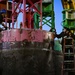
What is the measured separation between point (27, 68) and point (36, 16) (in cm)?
897

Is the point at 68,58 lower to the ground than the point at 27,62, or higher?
higher

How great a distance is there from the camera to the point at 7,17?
2616 centimetres

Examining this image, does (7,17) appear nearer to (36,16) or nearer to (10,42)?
(36,16)

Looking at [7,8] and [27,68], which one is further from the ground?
[7,8]

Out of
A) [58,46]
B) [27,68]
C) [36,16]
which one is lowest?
[27,68]

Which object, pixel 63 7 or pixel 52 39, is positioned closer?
pixel 52 39

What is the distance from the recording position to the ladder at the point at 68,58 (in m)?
15.7

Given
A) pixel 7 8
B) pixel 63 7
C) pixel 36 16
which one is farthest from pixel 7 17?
pixel 63 7

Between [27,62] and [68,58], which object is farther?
[27,62]

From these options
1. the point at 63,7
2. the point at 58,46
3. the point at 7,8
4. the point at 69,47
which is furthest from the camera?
the point at 7,8

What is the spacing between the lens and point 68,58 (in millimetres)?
16516

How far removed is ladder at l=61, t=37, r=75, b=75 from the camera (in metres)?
15.7

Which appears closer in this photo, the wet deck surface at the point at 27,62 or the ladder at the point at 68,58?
the ladder at the point at 68,58

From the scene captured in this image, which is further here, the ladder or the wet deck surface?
the wet deck surface
